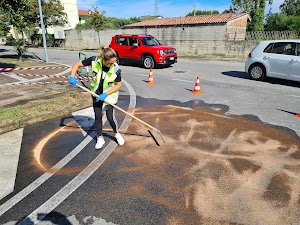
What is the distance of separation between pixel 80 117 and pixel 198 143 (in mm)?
2991

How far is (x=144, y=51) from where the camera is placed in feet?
45.6

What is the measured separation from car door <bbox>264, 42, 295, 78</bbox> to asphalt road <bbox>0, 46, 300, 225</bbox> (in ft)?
10.8

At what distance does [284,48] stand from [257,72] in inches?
53.8

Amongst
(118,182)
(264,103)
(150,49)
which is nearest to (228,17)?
(150,49)

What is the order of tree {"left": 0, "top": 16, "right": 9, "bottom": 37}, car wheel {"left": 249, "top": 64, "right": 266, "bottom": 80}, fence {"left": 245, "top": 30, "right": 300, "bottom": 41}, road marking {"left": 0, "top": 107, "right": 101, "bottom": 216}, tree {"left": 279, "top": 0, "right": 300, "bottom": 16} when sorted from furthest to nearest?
tree {"left": 279, "top": 0, "right": 300, "bottom": 16} < fence {"left": 245, "top": 30, "right": 300, "bottom": 41} < tree {"left": 0, "top": 16, "right": 9, "bottom": 37} < car wheel {"left": 249, "top": 64, "right": 266, "bottom": 80} < road marking {"left": 0, "top": 107, "right": 101, "bottom": 216}

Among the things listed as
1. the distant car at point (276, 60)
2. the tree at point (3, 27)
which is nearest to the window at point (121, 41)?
the distant car at point (276, 60)

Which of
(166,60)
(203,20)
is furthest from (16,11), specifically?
(203,20)

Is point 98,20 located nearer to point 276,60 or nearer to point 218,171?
point 276,60

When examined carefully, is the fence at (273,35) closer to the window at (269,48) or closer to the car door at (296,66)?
the window at (269,48)

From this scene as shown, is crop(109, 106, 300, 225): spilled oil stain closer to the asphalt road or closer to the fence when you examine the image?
the asphalt road

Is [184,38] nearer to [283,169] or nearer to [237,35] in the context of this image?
[237,35]

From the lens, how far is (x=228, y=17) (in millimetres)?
26625

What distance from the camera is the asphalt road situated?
9.11 ft

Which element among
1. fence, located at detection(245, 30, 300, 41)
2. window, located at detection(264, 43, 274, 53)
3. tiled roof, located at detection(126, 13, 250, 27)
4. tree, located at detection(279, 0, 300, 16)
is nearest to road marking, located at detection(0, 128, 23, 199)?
window, located at detection(264, 43, 274, 53)
